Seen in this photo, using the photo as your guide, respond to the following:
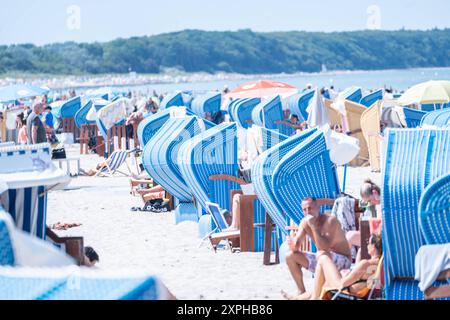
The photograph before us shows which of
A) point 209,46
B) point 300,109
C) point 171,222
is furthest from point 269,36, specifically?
point 171,222

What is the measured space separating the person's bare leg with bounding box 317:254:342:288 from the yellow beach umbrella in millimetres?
10112

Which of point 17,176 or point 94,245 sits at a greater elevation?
point 17,176

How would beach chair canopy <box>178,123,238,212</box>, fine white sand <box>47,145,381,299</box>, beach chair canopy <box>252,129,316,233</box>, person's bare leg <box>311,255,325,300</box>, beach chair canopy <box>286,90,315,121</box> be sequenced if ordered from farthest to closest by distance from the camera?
1. beach chair canopy <box>286,90,315,121</box>
2. beach chair canopy <box>178,123,238,212</box>
3. beach chair canopy <box>252,129,316,233</box>
4. fine white sand <box>47,145,381,299</box>
5. person's bare leg <box>311,255,325,300</box>

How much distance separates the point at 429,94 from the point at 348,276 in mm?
10584

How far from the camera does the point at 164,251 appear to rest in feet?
30.0

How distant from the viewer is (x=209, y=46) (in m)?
153

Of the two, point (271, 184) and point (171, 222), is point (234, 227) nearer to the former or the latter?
point (271, 184)

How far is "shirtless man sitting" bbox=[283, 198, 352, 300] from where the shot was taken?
21.4 ft

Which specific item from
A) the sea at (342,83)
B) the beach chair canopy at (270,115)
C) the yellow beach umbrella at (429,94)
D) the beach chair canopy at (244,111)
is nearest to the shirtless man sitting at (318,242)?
the yellow beach umbrella at (429,94)

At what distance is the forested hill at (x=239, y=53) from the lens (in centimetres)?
12706

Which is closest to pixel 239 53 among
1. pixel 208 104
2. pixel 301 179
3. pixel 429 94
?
pixel 208 104

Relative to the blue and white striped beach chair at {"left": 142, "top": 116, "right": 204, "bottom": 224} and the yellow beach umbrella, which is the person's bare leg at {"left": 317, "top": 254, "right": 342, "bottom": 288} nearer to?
the blue and white striped beach chair at {"left": 142, "top": 116, "right": 204, "bottom": 224}

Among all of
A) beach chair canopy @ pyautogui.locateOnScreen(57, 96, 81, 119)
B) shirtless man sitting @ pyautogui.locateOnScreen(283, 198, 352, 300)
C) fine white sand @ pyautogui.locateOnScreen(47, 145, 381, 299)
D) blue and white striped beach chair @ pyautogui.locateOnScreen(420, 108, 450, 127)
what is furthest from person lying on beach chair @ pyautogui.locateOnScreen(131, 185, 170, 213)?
beach chair canopy @ pyautogui.locateOnScreen(57, 96, 81, 119)

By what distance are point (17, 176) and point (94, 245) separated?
11.0 feet
